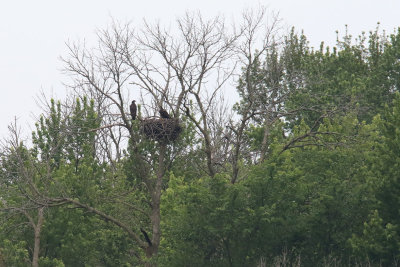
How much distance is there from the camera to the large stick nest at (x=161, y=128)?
20406mm

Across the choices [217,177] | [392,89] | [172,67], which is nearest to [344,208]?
[217,177]

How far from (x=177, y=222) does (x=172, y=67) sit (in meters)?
4.46

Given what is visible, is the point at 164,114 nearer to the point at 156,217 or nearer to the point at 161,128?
the point at 161,128

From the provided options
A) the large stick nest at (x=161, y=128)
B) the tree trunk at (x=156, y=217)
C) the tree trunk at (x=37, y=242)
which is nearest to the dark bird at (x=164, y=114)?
the large stick nest at (x=161, y=128)

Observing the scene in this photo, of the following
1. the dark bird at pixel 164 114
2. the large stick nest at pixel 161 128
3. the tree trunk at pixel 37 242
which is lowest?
the tree trunk at pixel 37 242

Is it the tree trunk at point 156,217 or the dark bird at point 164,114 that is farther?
the tree trunk at point 156,217

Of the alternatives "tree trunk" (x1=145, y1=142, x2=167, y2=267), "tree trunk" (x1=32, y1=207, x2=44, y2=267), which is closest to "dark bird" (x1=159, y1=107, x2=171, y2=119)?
"tree trunk" (x1=145, y1=142, x2=167, y2=267)

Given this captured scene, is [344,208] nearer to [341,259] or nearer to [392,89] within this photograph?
[341,259]

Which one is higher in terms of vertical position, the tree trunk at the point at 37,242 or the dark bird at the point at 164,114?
the dark bird at the point at 164,114

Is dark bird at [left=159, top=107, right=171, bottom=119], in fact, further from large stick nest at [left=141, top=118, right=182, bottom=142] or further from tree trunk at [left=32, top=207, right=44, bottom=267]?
tree trunk at [left=32, top=207, right=44, bottom=267]

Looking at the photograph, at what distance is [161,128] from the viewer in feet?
67.9

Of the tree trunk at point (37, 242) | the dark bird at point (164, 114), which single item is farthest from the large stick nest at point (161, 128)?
the tree trunk at point (37, 242)

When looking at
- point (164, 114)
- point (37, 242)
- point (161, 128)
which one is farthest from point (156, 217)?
point (37, 242)

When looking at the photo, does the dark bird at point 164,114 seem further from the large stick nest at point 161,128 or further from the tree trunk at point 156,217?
the tree trunk at point 156,217
